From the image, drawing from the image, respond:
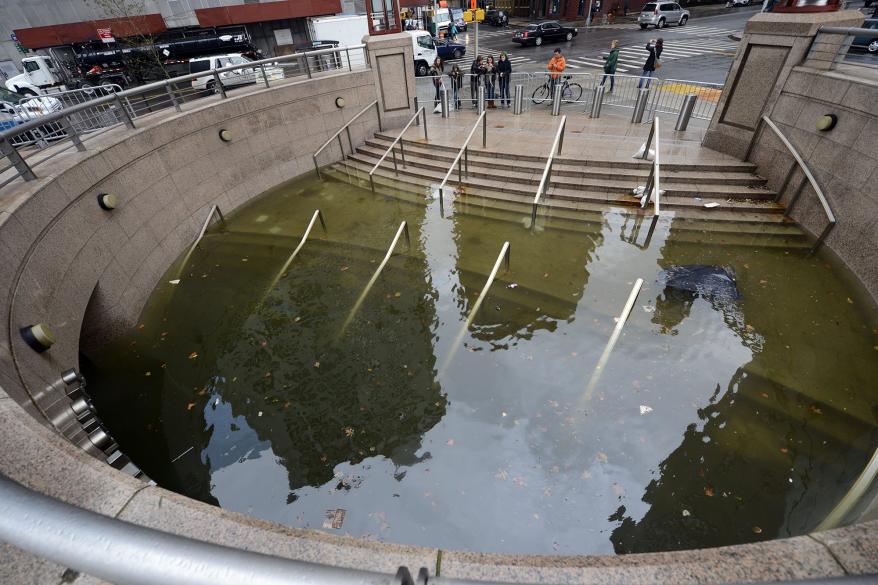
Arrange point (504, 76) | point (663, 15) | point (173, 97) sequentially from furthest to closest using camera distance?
point (663, 15)
point (504, 76)
point (173, 97)

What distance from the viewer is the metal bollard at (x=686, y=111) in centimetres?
1095

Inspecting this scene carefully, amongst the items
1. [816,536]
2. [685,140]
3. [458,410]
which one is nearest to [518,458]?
[458,410]

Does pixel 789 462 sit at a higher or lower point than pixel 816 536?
lower

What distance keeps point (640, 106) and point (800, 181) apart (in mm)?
5719

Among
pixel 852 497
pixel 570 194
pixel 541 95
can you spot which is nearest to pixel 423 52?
pixel 541 95

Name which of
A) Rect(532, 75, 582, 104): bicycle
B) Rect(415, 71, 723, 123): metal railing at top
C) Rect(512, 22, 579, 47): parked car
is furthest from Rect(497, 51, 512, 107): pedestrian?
Rect(512, 22, 579, 47): parked car

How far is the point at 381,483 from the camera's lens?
15.4 feet

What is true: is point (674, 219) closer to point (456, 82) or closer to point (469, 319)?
point (469, 319)

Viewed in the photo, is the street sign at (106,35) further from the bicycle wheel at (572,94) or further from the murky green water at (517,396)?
the bicycle wheel at (572,94)

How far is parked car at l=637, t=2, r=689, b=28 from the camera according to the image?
32906mm

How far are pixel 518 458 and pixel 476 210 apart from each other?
6712 millimetres

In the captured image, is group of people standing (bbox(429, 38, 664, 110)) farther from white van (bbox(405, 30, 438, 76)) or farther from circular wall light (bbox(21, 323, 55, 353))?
circular wall light (bbox(21, 323, 55, 353))

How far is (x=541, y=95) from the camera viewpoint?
15797 millimetres

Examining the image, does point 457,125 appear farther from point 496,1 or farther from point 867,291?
point 496,1
